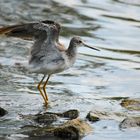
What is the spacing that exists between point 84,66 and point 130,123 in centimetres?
404

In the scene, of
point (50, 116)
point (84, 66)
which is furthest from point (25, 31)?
point (84, 66)

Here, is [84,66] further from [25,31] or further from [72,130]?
[72,130]

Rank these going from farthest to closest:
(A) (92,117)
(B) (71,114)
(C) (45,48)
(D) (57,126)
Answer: (C) (45,48)
(B) (71,114)
(A) (92,117)
(D) (57,126)

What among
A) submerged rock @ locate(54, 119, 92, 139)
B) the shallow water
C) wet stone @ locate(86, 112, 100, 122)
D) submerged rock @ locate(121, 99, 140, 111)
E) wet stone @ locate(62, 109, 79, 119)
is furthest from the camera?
submerged rock @ locate(121, 99, 140, 111)

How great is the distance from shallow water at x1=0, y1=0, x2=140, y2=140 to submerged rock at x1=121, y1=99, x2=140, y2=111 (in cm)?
11

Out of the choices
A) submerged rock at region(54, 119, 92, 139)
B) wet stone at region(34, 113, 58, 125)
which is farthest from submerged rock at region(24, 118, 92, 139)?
wet stone at region(34, 113, 58, 125)

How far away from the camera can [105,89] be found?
12.3m

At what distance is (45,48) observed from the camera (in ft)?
36.4

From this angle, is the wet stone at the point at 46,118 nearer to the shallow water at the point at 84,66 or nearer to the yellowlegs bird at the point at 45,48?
the shallow water at the point at 84,66

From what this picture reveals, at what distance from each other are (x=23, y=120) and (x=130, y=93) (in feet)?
8.33

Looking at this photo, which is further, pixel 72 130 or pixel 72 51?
pixel 72 51

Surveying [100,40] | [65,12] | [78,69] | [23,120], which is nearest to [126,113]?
[23,120]

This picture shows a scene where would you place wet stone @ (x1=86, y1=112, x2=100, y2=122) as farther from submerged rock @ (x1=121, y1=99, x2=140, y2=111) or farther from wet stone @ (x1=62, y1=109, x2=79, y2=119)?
submerged rock @ (x1=121, y1=99, x2=140, y2=111)

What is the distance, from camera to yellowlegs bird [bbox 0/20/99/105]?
10.8m
